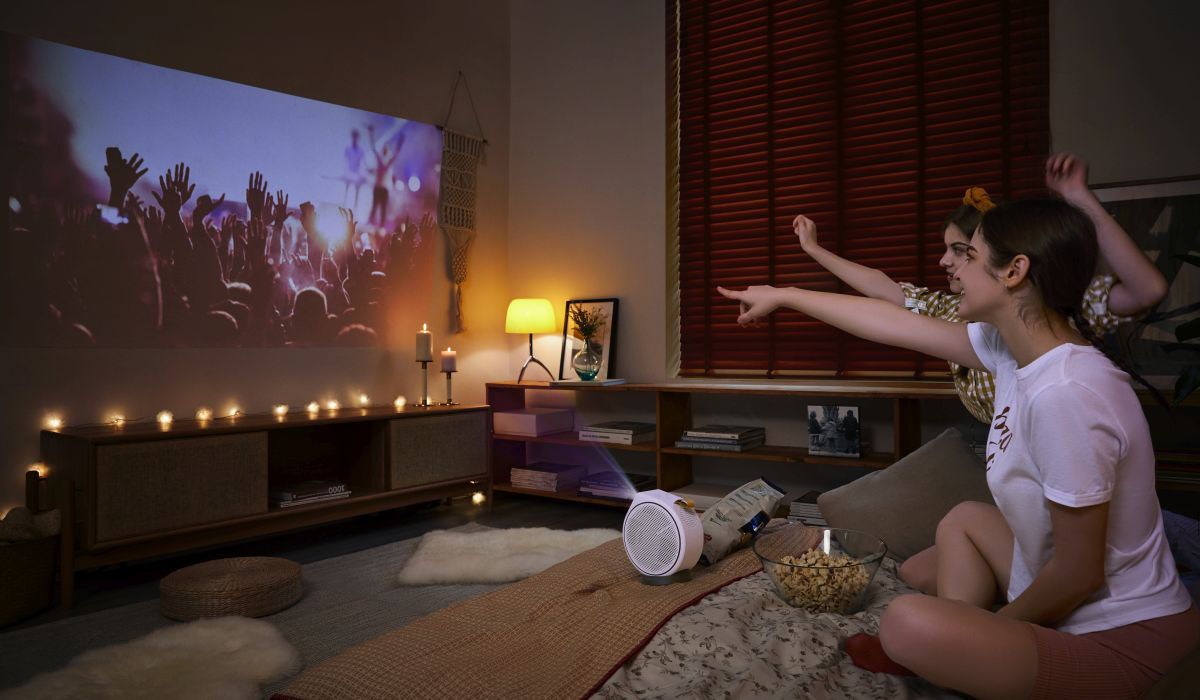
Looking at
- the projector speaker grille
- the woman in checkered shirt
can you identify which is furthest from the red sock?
the woman in checkered shirt

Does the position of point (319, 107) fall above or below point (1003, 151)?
above

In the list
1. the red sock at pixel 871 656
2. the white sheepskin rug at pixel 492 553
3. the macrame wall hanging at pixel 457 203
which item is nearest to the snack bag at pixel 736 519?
the red sock at pixel 871 656

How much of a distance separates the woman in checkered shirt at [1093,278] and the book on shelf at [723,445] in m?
1.54

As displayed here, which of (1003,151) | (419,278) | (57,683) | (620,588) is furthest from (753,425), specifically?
(57,683)

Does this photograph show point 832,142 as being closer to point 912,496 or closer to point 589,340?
point 589,340

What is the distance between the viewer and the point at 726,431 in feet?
12.6

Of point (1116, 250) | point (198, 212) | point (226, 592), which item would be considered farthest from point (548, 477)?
point (1116, 250)

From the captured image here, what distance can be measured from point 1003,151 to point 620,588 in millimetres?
2802

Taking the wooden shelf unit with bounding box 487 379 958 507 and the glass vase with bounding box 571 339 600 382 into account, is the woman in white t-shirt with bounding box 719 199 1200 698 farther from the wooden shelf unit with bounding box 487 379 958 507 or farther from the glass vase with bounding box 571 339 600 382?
the glass vase with bounding box 571 339 600 382

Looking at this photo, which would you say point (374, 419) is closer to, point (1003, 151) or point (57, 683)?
point (57, 683)

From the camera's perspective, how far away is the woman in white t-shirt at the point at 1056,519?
116 cm

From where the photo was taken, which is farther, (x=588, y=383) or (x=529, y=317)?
(x=529, y=317)

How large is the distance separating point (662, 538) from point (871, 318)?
71 cm

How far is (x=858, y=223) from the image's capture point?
3.80m
